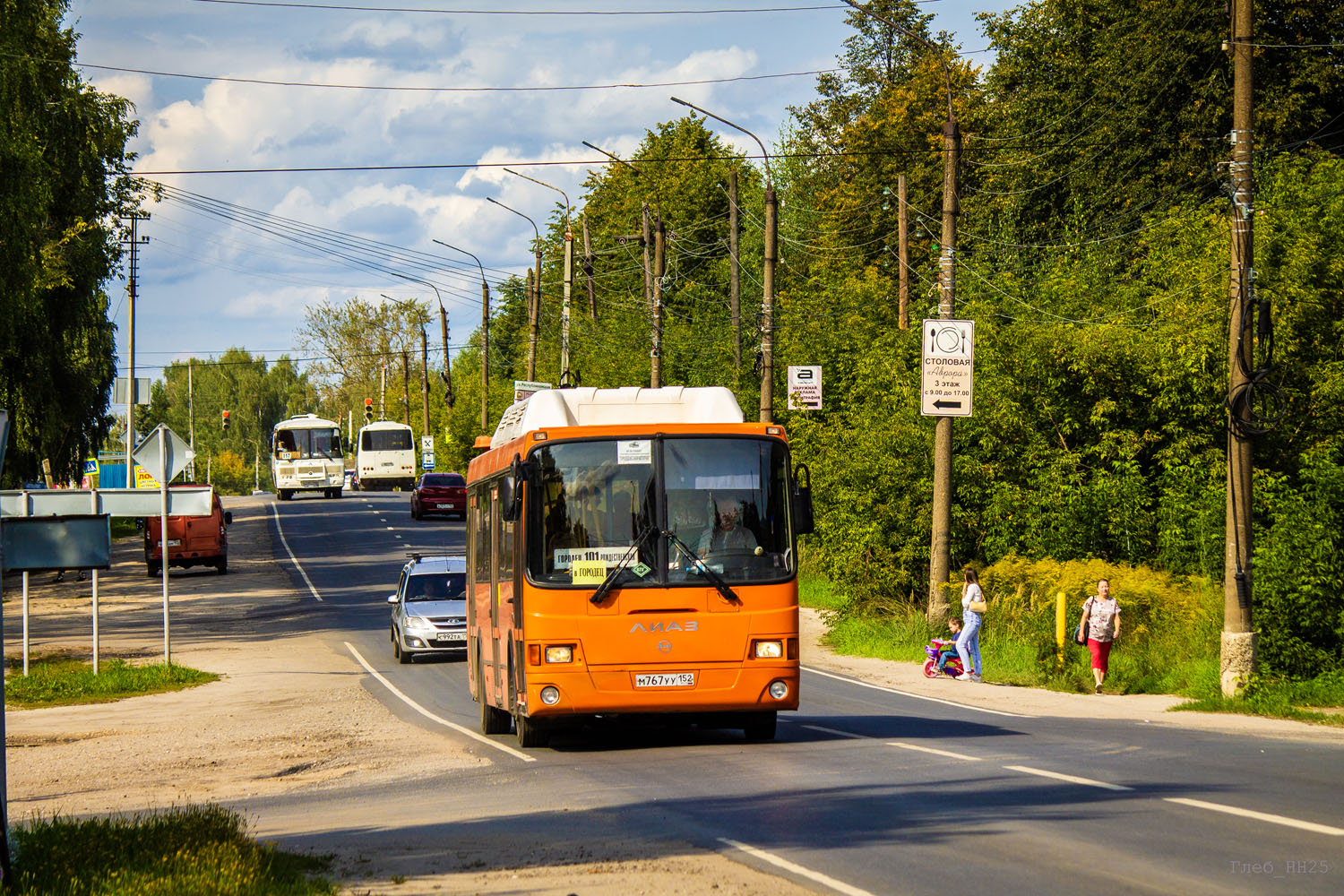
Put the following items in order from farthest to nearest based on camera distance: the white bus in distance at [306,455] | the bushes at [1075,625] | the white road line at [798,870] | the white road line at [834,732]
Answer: the white bus in distance at [306,455]
the bushes at [1075,625]
the white road line at [834,732]
the white road line at [798,870]

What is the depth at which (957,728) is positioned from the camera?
52.2 feet

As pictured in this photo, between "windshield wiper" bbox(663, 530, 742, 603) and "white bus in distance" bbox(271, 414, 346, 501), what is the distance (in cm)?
6662

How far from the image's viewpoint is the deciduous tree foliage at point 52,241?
28.1 meters

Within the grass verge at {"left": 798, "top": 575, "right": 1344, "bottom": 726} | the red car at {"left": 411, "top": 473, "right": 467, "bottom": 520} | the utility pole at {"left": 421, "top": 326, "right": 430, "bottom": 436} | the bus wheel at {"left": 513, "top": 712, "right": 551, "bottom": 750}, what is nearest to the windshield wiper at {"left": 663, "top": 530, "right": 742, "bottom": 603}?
the bus wheel at {"left": 513, "top": 712, "right": 551, "bottom": 750}

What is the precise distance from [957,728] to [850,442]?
1562 cm

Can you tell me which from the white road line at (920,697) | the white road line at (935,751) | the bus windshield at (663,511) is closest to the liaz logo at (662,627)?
the bus windshield at (663,511)

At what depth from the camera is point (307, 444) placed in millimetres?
78938

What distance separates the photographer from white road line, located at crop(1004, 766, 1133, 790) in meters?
10.8

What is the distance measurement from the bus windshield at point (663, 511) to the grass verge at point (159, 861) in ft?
15.1

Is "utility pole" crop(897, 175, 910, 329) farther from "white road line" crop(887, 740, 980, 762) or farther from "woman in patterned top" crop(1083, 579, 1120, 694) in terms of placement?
"white road line" crop(887, 740, 980, 762)

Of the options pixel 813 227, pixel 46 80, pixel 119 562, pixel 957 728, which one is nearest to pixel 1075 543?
pixel 957 728

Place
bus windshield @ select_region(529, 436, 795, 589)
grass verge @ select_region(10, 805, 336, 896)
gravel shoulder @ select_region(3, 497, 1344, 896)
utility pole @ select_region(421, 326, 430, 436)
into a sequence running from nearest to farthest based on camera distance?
grass verge @ select_region(10, 805, 336, 896), gravel shoulder @ select_region(3, 497, 1344, 896), bus windshield @ select_region(529, 436, 795, 589), utility pole @ select_region(421, 326, 430, 436)

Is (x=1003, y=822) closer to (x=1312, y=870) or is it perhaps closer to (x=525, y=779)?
(x=1312, y=870)

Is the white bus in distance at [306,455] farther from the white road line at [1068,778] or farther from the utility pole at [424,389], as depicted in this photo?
the white road line at [1068,778]
